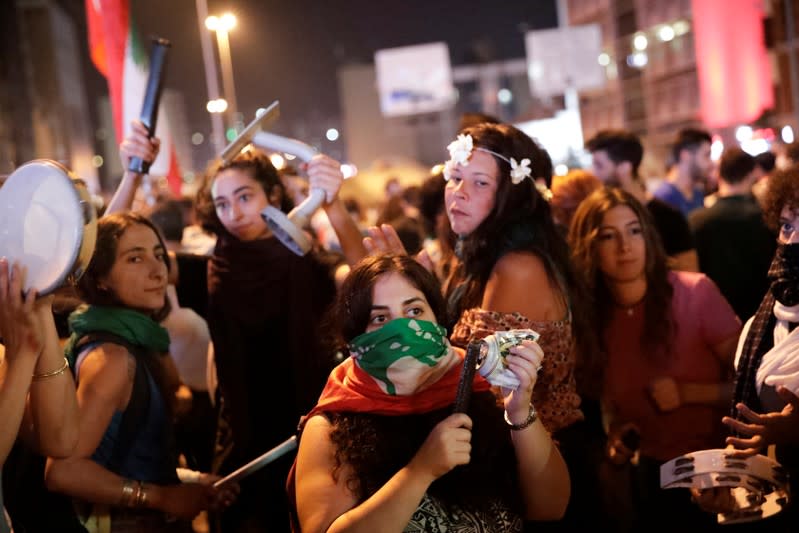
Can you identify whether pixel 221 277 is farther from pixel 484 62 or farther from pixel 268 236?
pixel 484 62

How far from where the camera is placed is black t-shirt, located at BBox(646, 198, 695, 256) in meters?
5.44

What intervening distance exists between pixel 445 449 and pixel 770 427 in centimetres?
131

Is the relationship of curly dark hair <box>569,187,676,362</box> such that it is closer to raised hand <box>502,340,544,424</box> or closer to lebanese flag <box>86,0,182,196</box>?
raised hand <box>502,340,544,424</box>

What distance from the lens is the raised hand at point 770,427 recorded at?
290 cm

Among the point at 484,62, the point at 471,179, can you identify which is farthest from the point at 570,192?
the point at 484,62

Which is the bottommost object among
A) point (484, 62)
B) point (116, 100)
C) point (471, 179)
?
point (471, 179)

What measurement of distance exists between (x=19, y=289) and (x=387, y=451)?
1071 mm

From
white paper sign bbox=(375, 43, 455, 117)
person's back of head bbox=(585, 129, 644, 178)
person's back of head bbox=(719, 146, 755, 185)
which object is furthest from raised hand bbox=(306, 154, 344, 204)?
white paper sign bbox=(375, 43, 455, 117)

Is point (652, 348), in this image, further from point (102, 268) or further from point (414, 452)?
point (102, 268)

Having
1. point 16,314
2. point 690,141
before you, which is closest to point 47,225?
point 16,314

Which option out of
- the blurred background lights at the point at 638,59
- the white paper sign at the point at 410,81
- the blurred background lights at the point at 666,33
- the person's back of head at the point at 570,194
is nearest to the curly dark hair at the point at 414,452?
the person's back of head at the point at 570,194

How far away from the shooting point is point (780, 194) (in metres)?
3.19

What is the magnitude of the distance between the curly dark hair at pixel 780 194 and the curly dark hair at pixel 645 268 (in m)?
0.72

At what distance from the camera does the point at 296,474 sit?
2441mm
